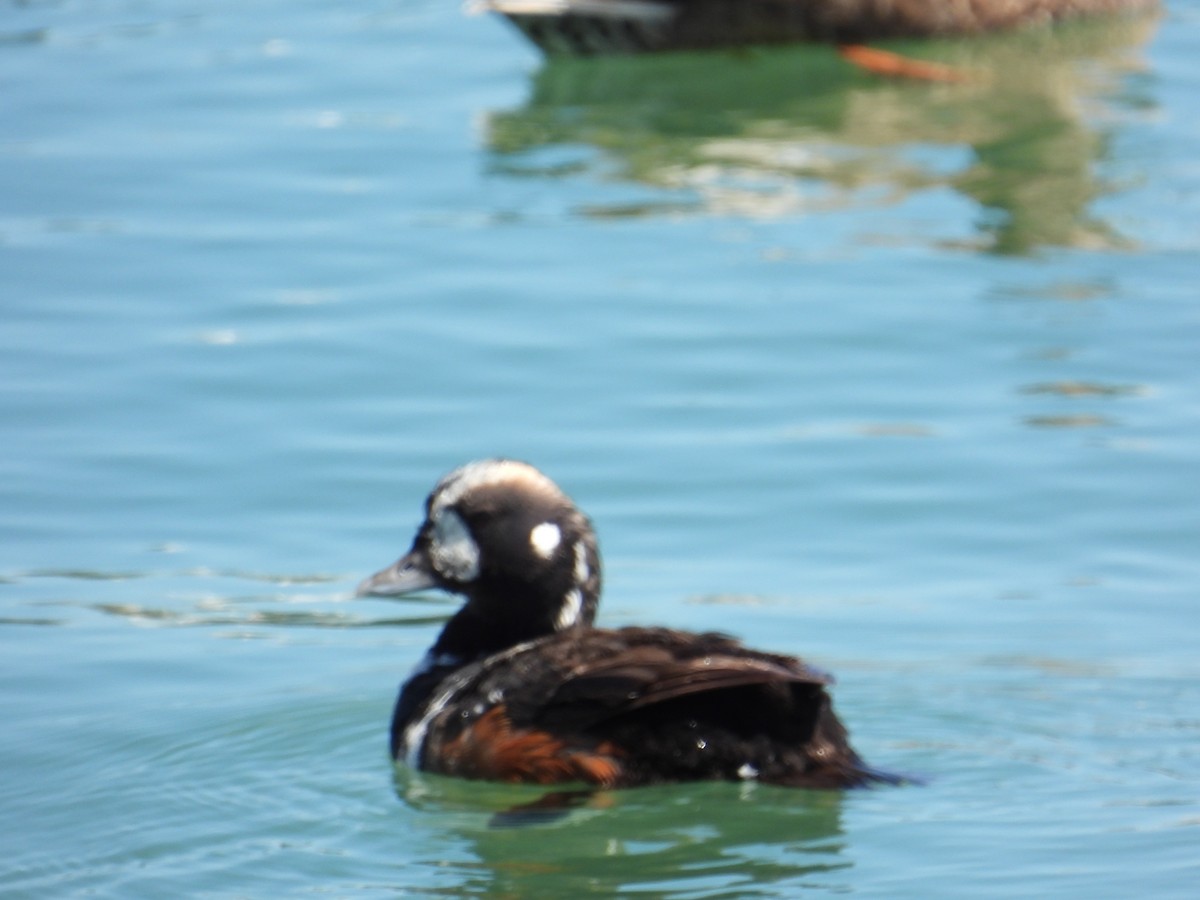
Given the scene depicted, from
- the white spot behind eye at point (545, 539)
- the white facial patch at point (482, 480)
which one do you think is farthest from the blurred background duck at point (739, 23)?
the white spot behind eye at point (545, 539)

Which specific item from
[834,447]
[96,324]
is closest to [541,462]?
[834,447]

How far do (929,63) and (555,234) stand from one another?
14.4 ft

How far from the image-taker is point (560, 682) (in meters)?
6.61

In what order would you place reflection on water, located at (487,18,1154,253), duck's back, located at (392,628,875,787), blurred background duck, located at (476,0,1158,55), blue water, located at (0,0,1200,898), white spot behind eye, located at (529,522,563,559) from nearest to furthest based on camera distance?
1. duck's back, located at (392,628,875,787)
2. blue water, located at (0,0,1200,898)
3. white spot behind eye, located at (529,522,563,559)
4. reflection on water, located at (487,18,1154,253)
5. blurred background duck, located at (476,0,1158,55)

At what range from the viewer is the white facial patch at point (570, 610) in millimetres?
7215

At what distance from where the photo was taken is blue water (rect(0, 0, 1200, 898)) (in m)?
6.52

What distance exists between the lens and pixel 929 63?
1584 cm

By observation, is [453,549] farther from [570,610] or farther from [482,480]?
[570,610]

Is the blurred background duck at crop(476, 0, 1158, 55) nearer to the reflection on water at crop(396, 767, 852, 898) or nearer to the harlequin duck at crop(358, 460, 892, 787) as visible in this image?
the harlequin duck at crop(358, 460, 892, 787)

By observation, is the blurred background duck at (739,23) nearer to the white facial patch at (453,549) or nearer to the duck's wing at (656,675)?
the white facial patch at (453,549)

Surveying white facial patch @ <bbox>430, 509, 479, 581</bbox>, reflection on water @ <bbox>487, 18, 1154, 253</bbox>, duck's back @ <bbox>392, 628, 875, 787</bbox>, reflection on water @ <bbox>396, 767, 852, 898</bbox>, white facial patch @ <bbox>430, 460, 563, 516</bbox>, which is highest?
reflection on water @ <bbox>487, 18, 1154, 253</bbox>

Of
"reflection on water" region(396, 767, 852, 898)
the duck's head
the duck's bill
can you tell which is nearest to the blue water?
"reflection on water" region(396, 767, 852, 898)

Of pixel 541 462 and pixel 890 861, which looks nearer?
pixel 890 861

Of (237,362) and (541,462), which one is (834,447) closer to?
(541,462)
